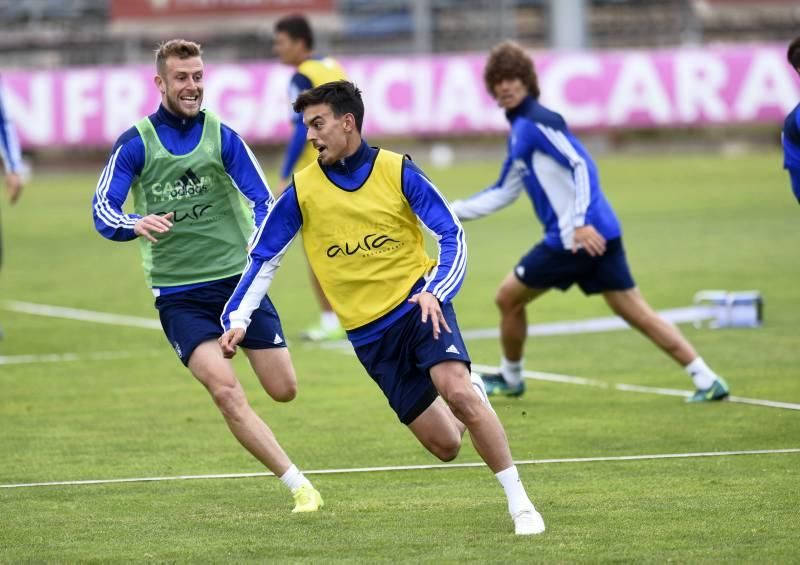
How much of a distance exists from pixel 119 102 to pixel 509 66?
109 feet

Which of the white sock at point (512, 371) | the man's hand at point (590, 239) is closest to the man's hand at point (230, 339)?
the man's hand at point (590, 239)

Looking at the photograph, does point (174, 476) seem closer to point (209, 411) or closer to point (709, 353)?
point (209, 411)

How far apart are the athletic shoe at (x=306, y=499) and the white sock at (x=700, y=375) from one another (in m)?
3.92

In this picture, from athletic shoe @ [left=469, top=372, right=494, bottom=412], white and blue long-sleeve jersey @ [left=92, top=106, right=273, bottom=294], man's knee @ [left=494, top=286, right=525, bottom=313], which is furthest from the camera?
man's knee @ [left=494, top=286, right=525, bottom=313]

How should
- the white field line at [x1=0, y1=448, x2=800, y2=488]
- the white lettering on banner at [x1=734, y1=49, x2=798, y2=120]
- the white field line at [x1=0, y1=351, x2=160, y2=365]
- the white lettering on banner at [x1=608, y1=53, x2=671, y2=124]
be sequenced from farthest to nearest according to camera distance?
1. the white lettering on banner at [x1=608, y1=53, x2=671, y2=124]
2. the white lettering on banner at [x1=734, y1=49, x2=798, y2=120]
3. the white field line at [x1=0, y1=351, x2=160, y2=365]
4. the white field line at [x1=0, y1=448, x2=800, y2=488]

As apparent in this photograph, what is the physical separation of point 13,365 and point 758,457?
7.14 meters

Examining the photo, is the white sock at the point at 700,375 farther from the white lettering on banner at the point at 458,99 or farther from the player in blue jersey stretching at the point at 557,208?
the white lettering on banner at the point at 458,99

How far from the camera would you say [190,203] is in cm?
849

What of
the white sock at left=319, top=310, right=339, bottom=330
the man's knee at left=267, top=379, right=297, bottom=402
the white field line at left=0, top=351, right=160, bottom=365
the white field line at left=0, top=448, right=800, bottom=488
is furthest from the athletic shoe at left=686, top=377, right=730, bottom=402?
the white field line at left=0, top=351, right=160, bottom=365

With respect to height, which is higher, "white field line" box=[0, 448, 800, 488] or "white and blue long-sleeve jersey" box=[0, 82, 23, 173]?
"white and blue long-sleeve jersey" box=[0, 82, 23, 173]

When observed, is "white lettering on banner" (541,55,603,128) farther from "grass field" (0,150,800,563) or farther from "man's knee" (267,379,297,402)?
"man's knee" (267,379,297,402)

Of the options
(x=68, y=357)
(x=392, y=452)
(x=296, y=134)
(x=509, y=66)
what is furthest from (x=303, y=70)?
(x=392, y=452)

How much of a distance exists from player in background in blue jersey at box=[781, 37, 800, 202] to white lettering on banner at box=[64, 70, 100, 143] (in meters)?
35.4

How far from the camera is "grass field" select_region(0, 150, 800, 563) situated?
707 cm
